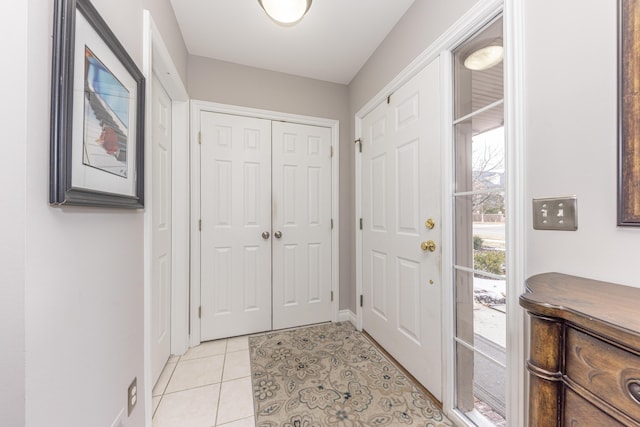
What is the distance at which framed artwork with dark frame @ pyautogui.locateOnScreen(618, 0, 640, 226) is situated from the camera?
710 millimetres

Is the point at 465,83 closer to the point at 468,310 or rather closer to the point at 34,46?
the point at 468,310

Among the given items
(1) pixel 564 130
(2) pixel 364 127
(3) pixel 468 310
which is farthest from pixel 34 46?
(2) pixel 364 127

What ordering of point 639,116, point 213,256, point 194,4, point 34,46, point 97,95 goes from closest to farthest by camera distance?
1. point 34,46
2. point 639,116
3. point 97,95
4. point 194,4
5. point 213,256

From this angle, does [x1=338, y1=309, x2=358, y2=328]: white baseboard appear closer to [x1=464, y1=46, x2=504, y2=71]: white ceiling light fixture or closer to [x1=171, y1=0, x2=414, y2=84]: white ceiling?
[x1=464, y1=46, x2=504, y2=71]: white ceiling light fixture

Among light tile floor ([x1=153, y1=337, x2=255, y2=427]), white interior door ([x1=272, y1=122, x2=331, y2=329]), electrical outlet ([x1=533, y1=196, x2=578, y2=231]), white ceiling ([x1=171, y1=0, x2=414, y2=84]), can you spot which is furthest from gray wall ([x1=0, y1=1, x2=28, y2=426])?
white interior door ([x1=272, y1=122, x2=331, y2=329])

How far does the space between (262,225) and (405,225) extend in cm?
129

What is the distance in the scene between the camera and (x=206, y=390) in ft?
5.29

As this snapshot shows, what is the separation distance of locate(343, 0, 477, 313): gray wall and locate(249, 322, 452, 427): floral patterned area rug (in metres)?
0.63

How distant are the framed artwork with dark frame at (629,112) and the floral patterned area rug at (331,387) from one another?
1.35 m

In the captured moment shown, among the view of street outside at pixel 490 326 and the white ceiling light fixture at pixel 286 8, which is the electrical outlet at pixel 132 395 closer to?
the view of street outside at pixel 490 326

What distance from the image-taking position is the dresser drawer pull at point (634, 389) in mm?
454

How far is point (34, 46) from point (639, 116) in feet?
5.24

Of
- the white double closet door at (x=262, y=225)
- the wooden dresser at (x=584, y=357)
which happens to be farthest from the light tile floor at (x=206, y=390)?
the wooden dresser at (x=584, y=357)

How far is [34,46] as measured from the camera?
60 cm
